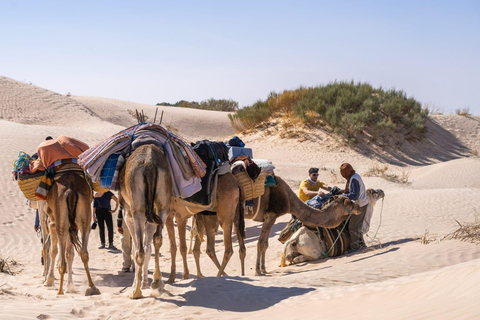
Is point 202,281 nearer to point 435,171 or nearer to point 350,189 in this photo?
point 350,189

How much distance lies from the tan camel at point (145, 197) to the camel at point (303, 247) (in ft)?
12.7

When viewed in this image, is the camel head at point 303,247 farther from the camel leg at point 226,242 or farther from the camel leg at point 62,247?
the camel leg at point 62,247

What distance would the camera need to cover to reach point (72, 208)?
7.40m

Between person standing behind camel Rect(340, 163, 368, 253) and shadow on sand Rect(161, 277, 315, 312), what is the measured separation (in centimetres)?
352

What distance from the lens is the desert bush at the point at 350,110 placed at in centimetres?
2851

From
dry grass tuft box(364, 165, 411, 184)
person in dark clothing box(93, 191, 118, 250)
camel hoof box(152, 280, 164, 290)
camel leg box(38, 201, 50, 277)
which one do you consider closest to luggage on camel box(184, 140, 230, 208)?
camel hoof box(152, 280, 164, 290)

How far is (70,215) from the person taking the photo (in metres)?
7.39

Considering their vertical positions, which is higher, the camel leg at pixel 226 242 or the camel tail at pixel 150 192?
the camel tail at pixel 150 192

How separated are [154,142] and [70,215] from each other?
1562 millimetres

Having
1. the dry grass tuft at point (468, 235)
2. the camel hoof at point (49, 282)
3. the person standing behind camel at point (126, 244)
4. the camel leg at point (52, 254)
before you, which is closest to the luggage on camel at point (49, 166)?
the camel leg at point (52, 254)

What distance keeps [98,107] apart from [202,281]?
38.9 metres

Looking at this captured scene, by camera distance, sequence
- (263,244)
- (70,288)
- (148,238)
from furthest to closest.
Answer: (263,244) < (70,288) < (148,238)

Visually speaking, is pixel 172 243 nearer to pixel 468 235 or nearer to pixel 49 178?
pixel 49 178

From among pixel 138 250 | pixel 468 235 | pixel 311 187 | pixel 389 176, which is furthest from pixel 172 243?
pixel 389 176
